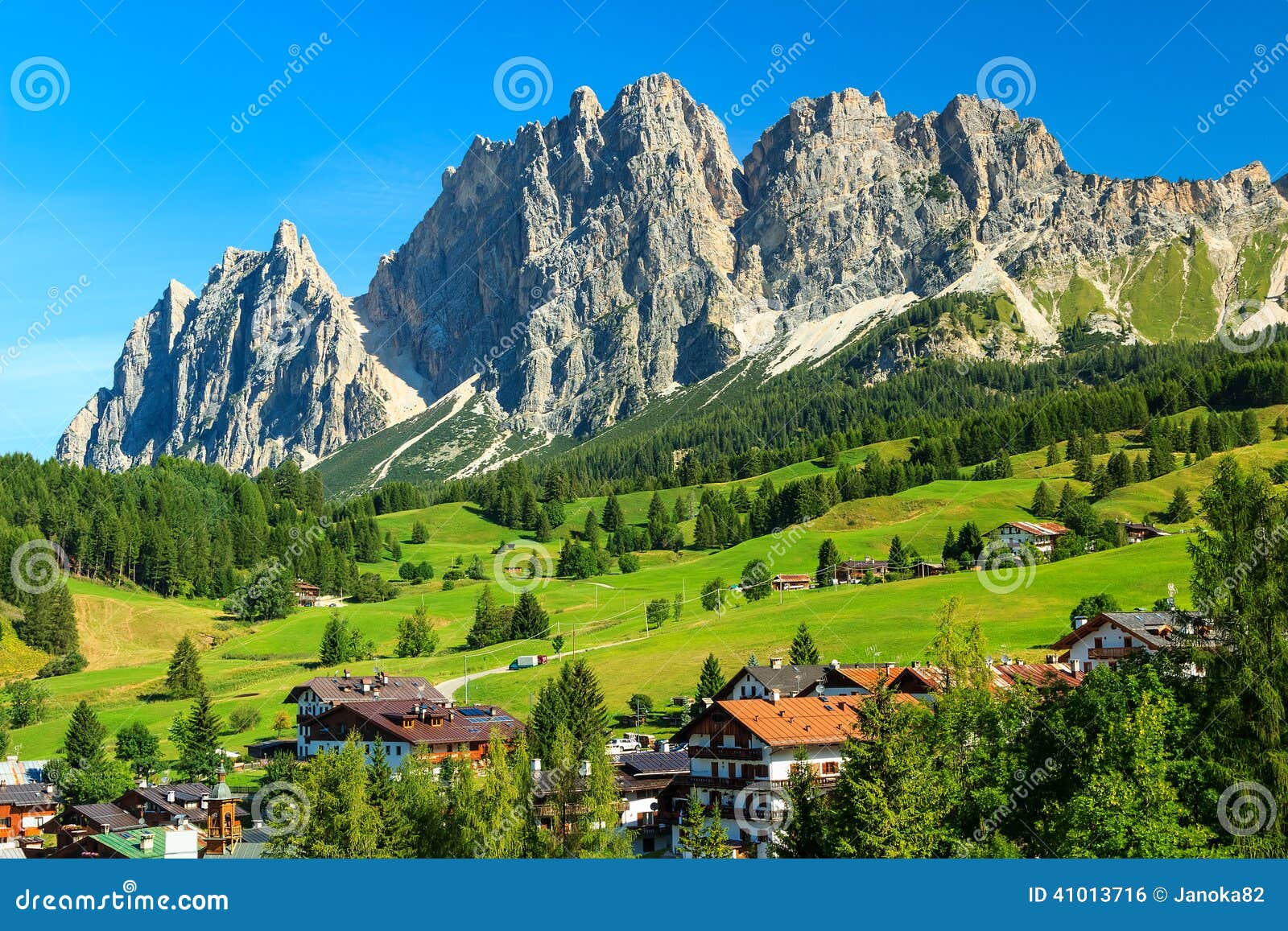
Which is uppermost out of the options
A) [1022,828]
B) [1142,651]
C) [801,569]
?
[801,569]

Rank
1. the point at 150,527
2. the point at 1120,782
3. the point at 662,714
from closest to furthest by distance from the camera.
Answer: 1. the point at 1120,782
2. the point at 662,714
3. the point at 150,527

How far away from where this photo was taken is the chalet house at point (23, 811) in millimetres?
79688

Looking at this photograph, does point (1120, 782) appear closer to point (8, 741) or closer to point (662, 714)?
point (662, 714)

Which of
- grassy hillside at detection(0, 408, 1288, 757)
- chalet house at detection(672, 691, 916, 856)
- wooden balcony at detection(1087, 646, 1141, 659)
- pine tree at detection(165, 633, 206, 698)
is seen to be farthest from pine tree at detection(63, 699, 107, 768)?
wooden balcony at detection(1087, 646, 1141, 659)

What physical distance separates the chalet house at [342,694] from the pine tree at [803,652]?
30.5m

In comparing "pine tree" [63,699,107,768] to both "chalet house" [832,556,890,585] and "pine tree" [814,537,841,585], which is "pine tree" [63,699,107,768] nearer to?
"chalet house" [832,556,890,585]

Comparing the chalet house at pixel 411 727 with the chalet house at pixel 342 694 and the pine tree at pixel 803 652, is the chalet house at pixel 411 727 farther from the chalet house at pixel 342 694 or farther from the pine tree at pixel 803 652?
the pine tree at pixel 803 652

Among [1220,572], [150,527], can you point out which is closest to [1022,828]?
[1220,572]

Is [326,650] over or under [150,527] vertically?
under

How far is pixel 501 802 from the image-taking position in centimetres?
4953

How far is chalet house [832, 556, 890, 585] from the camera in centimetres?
16002

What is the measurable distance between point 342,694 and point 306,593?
277ft

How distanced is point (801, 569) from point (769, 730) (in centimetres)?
10799

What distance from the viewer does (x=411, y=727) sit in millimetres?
93000
